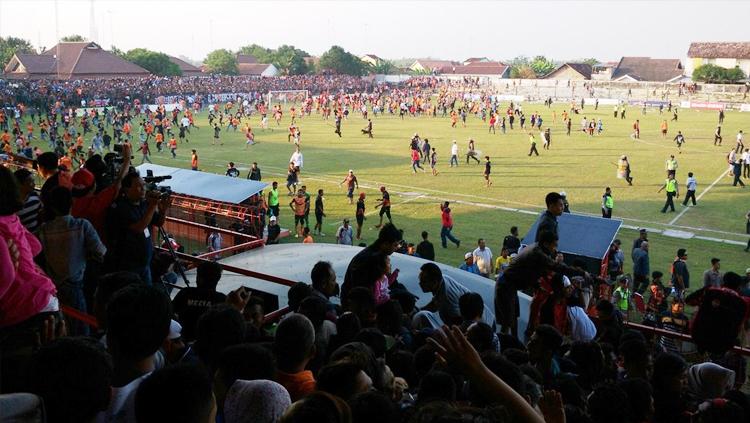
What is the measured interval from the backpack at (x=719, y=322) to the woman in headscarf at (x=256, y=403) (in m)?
5.01

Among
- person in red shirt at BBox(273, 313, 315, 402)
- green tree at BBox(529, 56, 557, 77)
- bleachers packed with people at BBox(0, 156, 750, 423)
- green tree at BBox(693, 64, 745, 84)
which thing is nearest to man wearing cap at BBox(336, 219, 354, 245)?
bleachers packed with people at BBox(0, 156, 750, 423)

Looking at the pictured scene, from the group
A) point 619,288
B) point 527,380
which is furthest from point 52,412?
point 619,288

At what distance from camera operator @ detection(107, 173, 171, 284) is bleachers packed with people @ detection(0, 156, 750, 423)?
13 millimetres

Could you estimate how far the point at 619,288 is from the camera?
12.3m

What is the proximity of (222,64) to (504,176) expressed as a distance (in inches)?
3398

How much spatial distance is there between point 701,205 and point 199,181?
1661cm

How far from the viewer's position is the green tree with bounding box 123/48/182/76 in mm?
83938

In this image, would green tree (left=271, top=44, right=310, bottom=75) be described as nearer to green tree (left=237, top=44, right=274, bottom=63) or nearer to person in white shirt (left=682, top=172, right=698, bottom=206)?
green tree (left=237, top=44, right=274, bottom=63)

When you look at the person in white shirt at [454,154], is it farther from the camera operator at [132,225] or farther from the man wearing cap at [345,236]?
the camera operator at [132,225]

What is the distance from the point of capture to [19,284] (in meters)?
3.64

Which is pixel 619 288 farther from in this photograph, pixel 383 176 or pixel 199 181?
pixel 383 176

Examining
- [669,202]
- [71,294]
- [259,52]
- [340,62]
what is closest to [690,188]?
[669,202]

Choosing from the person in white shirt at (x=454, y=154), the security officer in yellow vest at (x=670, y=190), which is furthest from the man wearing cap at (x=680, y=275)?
the person in white shirt at (x=454, y=154)

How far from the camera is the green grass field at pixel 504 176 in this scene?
19406 mm
